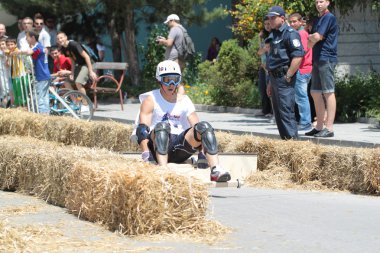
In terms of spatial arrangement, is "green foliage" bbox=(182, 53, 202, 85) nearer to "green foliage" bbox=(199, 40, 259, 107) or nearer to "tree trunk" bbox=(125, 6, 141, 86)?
"tree trunk" bbox=(125, 6, 141, 86)

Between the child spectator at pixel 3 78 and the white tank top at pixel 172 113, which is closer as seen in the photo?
the white tank top at pixel 172 113

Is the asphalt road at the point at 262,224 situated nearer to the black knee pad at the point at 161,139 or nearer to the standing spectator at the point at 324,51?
the black knee pad at the point at 161,139

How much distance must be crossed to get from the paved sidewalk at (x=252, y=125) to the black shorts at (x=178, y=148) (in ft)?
13.7

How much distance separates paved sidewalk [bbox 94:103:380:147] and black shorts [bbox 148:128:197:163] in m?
4.17

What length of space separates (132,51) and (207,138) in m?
18.6

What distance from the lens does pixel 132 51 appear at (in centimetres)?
2852

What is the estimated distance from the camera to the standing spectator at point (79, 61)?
20.7 m

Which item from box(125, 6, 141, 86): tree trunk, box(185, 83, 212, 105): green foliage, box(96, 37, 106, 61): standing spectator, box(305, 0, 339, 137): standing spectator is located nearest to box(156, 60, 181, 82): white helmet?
box(305, 0, 339, 137): standing spectator

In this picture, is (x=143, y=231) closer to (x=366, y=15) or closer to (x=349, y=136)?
(x=349, y=136)

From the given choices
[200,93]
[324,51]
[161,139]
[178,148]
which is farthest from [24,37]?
[161,139]

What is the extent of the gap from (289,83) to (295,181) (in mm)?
2260

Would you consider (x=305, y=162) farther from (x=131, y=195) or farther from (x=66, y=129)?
(x=66, y=129)

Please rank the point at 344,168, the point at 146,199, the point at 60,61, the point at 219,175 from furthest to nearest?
the point at 60,61 → the point at 344,168 → the point at 219,175 → the point at 146,199

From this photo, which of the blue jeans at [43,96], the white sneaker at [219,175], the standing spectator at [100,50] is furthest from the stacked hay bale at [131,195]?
the standing spectator at [100,50]
